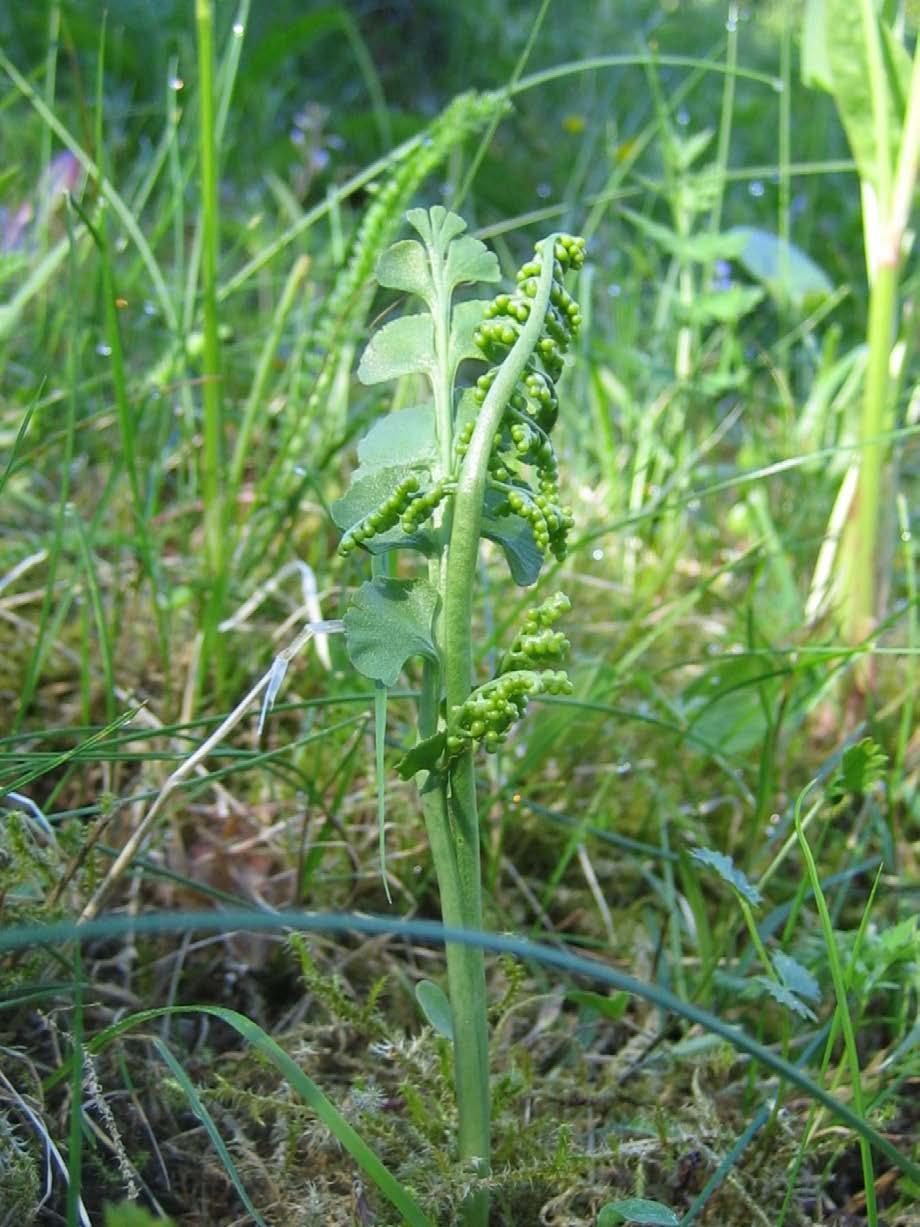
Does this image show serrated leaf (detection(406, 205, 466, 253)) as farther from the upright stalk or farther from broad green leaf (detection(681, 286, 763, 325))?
broad green leaf (detection(681, 286, 763, 325))

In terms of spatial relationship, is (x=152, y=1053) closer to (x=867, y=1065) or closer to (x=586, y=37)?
(x=867, y=1065)

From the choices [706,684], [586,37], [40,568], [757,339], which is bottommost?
[706,684]

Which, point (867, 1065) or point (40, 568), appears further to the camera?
point (40, 568)

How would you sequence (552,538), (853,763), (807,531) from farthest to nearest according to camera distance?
(807,531) < (853,763) < (552,538)

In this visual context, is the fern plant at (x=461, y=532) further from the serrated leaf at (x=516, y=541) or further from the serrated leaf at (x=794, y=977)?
the serrated leaf at (x=794, y=977)

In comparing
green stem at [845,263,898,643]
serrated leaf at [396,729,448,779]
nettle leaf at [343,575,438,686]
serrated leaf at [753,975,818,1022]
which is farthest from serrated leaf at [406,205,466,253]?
green stem at [845,263,898,643]

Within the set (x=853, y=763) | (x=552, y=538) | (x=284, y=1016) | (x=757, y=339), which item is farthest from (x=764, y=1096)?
(x=757, y=339)

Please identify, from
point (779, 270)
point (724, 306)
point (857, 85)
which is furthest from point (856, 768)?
point (779, 270)
